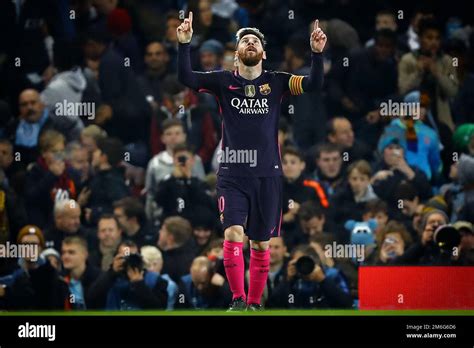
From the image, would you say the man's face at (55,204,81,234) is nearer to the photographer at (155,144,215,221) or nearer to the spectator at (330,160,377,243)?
the photographer at (155,144,215,221)

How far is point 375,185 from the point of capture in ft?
51.1

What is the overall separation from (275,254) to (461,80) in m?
2.76

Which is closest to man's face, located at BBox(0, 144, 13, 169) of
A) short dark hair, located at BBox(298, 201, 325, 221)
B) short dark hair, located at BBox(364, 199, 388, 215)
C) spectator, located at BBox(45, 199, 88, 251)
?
spectator, located at BBox(45, 199, 88, 251)

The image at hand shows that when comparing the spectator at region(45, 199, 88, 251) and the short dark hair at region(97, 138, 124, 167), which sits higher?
the short dark hair at region(97, 138, 124, 167)

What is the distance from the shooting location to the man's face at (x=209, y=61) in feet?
52.4

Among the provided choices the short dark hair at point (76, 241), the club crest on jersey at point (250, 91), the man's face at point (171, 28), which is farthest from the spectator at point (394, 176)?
the club crest on jersey at point (250, 91)

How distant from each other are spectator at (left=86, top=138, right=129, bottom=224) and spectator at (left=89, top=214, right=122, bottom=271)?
0.51 feet

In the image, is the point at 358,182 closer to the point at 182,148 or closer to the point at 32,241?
the point at 182,148

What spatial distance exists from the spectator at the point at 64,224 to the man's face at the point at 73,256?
0.12 metres

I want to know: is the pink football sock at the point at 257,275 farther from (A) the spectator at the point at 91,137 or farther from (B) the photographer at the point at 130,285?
(A) the spectator at the point at 91,137

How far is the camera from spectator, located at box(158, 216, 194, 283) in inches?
594

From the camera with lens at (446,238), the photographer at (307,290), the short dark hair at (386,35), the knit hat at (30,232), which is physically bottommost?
the photographer at (307,290)

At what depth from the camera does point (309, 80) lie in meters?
12.4
